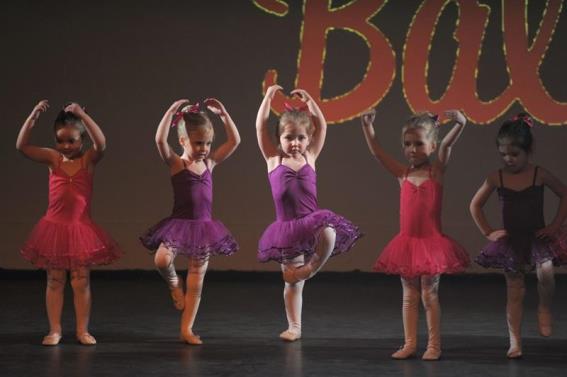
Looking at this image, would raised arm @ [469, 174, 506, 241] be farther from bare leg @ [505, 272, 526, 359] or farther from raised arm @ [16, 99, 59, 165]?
raised arm @ [16, 99, 59, 165]

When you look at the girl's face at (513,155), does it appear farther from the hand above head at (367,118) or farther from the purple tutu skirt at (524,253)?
the hand above head at (367,118)

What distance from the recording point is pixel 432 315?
175 inches

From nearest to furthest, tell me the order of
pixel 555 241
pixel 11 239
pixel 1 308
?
pixel 555 241, pixel 1 308, pixel 11 239

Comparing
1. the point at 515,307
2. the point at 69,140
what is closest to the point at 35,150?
the point at 69,140

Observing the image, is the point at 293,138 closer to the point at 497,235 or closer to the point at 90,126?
the point at 90,126

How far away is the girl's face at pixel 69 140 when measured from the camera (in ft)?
15.9

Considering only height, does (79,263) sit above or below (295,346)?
above

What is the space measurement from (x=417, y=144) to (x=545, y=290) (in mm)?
898

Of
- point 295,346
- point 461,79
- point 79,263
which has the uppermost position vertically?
point 461,79

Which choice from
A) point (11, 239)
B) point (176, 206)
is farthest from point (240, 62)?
point (176, 206)

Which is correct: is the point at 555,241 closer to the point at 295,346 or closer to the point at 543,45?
the point at 295,346

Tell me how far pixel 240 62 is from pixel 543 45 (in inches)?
86.3

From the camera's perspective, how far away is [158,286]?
7.01 m

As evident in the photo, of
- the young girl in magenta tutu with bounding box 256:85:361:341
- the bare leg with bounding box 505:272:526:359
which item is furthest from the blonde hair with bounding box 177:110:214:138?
the bare leg with bounding box 505:272:526:359
